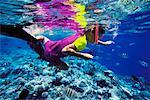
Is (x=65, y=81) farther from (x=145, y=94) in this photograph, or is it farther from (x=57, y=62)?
(x=145, y=94)

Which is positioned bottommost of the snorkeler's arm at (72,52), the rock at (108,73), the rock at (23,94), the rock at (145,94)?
the rock at (145,94)

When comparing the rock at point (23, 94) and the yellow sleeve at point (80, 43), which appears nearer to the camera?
the rock at point (23, 94)

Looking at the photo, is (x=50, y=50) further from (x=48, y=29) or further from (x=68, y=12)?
(x=68, y=12)

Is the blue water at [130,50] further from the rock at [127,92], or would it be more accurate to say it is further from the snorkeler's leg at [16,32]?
the snorkeler's leg at [16,32]

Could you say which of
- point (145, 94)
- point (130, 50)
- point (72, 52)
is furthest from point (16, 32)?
point (145, 94)

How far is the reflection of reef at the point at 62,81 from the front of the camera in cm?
500

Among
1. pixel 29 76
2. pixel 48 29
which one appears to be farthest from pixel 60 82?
pixel 48 29

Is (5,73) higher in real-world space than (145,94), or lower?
higher

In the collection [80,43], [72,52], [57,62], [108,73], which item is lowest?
[108,73]

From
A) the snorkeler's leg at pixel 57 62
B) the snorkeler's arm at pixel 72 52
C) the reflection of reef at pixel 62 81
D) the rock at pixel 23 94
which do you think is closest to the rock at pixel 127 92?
the reflection of reef at pixel 62 81

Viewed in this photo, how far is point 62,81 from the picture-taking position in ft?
16.6

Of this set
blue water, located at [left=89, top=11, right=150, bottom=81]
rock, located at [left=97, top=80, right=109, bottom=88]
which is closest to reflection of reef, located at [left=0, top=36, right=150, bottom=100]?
rock, located at [left=97, top=80, right=109, bottom=88]

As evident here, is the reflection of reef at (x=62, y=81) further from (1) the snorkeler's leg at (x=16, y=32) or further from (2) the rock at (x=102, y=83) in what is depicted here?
(1) the snorkeler's leg at (x=16, y=32)

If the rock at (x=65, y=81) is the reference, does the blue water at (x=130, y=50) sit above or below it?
above
